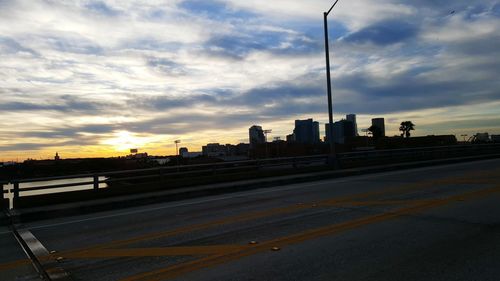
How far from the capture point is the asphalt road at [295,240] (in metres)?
5.51

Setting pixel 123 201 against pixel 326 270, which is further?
pixel 123 201

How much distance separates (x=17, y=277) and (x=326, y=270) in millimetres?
4284

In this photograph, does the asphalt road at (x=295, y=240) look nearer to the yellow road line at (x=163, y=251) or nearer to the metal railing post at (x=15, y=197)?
the yellow road line at (x=163, y=251)

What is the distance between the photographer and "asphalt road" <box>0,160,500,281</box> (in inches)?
217

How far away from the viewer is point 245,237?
752cm

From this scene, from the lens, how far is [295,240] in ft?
23.3

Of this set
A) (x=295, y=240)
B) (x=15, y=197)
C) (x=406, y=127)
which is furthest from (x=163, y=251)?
(x=406, y=127)

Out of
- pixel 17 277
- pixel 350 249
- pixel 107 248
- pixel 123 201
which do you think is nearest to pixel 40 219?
pixel 123 201

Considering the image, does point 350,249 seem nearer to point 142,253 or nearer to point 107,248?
point 142,253

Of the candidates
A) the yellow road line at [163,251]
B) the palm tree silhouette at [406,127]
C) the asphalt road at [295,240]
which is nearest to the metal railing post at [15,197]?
the asphalt road at [295,240]

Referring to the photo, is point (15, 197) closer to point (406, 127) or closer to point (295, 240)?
point (295, 240)

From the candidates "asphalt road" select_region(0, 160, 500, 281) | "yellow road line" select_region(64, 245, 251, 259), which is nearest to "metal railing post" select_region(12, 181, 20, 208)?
"asphalt road" select_region(0, 160, 500, 281)

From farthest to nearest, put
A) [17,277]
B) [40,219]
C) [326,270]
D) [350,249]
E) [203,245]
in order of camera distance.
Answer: [40,219] < [203,245] < [350,249] < [17,277] < [326,270]

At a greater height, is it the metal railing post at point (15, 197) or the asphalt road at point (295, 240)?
the metal railing post at point (15, 197)
